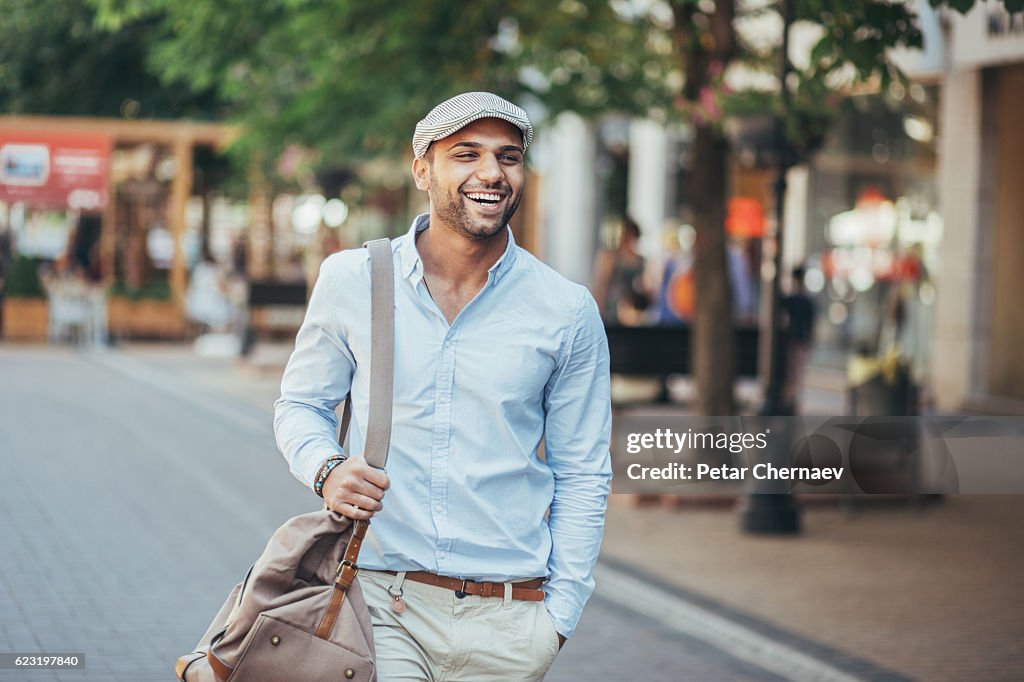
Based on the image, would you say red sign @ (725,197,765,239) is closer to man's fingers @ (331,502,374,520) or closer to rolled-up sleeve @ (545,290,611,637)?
rolled-up sleeve @ (545,290,611,637)

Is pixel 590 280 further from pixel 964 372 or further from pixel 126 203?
pixel 964 372

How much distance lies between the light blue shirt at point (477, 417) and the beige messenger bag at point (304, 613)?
0.13m

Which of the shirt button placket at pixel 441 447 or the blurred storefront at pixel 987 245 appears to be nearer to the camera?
the shirt button placket at pixel 441 447

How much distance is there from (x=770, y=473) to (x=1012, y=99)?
9657 mm

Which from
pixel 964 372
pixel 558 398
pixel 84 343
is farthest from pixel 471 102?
pixel 84 343

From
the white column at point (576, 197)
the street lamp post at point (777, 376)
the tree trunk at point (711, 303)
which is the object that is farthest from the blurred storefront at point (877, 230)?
the street lamp post at point (777, 376)

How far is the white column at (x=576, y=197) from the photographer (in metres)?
30.5

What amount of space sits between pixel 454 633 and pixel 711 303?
347 inches

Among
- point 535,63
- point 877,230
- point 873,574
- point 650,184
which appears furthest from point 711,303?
point 650,184

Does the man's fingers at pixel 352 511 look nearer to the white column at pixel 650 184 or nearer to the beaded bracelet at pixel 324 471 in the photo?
the beaded bracelet at pixel 324 471

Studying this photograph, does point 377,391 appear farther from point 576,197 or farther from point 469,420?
point 576,197

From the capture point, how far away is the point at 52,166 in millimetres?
25906

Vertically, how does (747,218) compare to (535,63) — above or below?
below

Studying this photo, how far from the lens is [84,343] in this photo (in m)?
24.7
